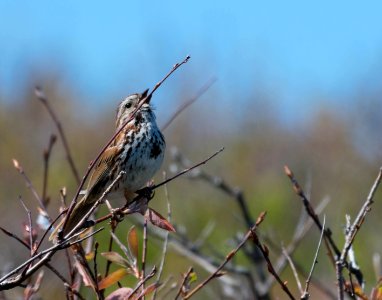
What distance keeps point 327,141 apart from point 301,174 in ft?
5.55

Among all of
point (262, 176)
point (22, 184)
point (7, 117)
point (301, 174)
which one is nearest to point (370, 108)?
point (301, 174)

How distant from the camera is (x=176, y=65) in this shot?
8.46 ft

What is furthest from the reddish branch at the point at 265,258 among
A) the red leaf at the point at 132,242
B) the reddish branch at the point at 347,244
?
the red leaf at the point at 132,242

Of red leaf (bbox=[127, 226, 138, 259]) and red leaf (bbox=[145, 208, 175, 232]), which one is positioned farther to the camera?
red leaf (bbox=[127, 226, 138, 259])

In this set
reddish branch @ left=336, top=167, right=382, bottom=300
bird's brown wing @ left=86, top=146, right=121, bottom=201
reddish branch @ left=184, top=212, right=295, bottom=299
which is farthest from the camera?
bird's brown wing @ left=86, top=146, right=121, bottom=201

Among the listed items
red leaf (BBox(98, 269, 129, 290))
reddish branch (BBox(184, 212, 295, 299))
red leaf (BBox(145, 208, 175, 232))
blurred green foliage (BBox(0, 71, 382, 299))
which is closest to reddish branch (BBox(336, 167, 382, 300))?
reddish branch (BBox(184, 212, 295, 299))

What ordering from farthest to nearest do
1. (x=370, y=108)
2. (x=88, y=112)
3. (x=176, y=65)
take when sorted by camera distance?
(x=88, y=112) < (x=370, y=108) < (x=176, y=65)

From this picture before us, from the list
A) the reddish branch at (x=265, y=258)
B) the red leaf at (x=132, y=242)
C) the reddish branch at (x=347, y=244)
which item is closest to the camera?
the reddish branch at (x=347, y=244)

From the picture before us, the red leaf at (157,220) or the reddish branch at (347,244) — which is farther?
the red leaf at (157,220)

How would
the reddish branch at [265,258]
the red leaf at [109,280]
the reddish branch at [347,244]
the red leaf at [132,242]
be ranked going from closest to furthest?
1. the reddish branch at [347,244]
2. the reddish branch at [265,258]
3. the red leaf at [109,280]
4. the red leaf at [132,242]

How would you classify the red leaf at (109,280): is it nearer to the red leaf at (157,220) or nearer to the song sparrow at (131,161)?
the red leaf at (157,220)

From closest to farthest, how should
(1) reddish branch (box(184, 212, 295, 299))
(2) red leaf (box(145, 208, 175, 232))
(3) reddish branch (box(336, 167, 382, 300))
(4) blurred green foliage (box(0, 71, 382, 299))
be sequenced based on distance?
(3) reddish branch (box(336, 167, 382, 300)) < (1) reddish branch (box(184, 212, 295, 299)) < (2) red leaf (box(145, 208, 175, 232)) < (4) blurred green foliage (box(0, 71, 382, 299))

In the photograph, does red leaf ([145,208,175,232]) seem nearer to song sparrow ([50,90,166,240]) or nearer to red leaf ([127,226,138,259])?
red leaf ([127,226,138,259])

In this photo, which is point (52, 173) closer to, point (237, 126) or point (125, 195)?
point (237, 126)
